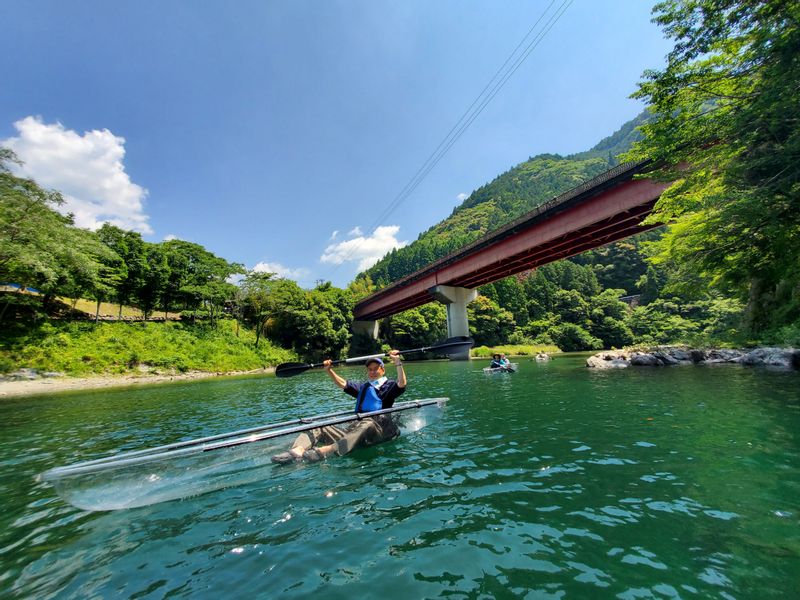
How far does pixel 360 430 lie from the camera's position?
6980 mm

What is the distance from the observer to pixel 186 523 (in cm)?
433

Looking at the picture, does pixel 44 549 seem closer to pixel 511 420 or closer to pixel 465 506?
pixel 465 506

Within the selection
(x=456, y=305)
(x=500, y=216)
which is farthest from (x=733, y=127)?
(x=500, y=216)

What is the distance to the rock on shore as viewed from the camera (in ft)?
53.1

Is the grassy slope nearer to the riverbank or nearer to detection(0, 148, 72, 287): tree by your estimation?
the riverbank

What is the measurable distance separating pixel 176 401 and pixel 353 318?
148ft

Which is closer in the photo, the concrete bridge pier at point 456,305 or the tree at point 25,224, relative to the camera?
the tree at point 25,224

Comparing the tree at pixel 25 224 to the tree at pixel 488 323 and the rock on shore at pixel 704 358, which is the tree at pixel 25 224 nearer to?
the rock on shore at pixel 704 358

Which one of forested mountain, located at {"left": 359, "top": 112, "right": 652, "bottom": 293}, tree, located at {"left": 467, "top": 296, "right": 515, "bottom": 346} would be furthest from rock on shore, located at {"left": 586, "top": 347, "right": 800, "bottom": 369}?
forested mountain, located at {"left": 359, "top": 112, "right": 652, "bottom": 293}

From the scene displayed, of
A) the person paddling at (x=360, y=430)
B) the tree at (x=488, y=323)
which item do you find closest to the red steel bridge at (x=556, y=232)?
the person paddling at (x=360, y=430)

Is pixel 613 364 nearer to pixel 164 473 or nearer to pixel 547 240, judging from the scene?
pixel 547 240

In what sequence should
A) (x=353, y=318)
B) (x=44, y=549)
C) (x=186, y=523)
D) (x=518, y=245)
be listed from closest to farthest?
(x=44, y=549)
(x=186, y=523)
(x=518, y=245)
(x=353, y=318)

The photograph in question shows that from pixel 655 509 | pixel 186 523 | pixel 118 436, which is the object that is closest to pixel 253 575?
pixel 186 523

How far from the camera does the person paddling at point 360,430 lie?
6.43 m
